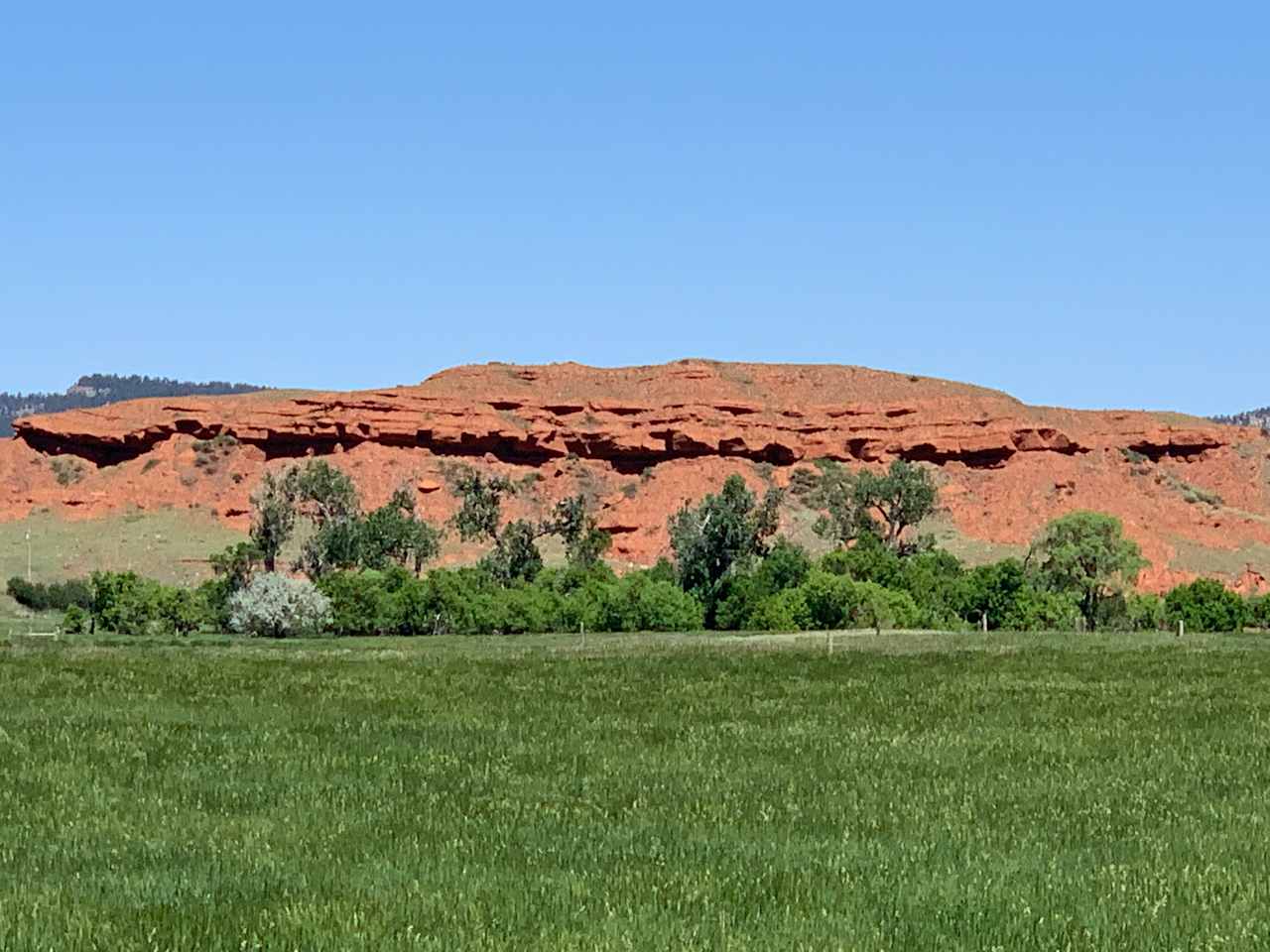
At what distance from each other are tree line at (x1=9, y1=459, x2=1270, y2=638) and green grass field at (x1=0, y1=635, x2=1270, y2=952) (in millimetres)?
45148

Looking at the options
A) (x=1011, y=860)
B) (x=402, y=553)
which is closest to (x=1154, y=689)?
(x=1011, y=860)

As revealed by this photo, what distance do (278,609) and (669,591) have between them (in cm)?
1962

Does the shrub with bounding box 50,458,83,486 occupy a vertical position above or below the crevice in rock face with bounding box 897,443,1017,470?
below

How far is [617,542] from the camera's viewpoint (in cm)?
15012

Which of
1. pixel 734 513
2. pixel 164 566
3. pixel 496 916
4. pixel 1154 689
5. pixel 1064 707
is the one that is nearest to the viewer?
pixel 496 916

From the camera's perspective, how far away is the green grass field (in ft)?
42.4

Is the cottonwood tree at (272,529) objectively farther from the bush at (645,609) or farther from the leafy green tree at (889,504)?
the leafy green tree at (889,504)

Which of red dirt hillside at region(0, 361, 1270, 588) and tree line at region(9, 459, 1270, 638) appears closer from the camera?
tree line at region(9, 459, 1270, 638)

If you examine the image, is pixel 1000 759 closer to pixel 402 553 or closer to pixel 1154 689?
pixel 1154 689

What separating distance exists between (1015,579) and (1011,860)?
74366 millimetres

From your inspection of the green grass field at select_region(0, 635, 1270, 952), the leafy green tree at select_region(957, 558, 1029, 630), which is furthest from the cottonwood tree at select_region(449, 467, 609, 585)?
the green grass field at select_region(0, 635, 1270, 952)

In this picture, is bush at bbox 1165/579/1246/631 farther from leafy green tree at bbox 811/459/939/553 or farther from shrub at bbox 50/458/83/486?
shrub at bbox 50/458/83/486

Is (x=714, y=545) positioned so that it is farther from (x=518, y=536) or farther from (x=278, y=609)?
(x=278, y=609)

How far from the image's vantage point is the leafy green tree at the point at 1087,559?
9506cm
